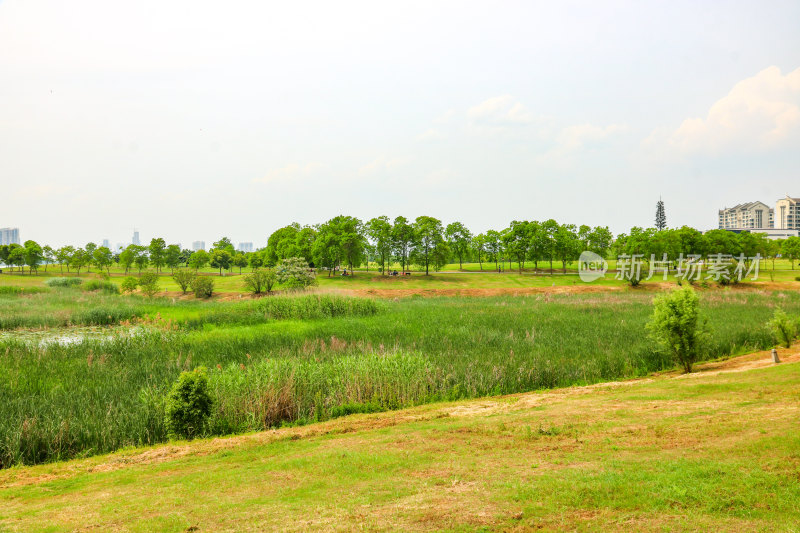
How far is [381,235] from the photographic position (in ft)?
234

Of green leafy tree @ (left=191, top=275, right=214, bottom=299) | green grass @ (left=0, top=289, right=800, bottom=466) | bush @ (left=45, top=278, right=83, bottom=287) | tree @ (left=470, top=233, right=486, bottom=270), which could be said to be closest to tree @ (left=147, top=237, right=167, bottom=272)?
bush @ (left=45, top=278, right=83, bottom=287)

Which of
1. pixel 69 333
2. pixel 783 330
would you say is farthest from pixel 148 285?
pixel 783 330

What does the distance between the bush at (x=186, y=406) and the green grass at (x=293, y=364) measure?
0.51 metres

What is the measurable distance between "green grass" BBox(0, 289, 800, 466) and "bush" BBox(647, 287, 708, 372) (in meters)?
A: 1.24

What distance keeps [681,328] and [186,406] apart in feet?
57.0

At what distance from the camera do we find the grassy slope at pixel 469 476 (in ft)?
16.5

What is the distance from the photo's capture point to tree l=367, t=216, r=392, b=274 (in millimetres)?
71125

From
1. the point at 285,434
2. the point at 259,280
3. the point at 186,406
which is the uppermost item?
the point at 259,280

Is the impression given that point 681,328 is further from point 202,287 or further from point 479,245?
point 479,245

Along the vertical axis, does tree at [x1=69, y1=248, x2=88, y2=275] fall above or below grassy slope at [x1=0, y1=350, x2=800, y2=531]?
above

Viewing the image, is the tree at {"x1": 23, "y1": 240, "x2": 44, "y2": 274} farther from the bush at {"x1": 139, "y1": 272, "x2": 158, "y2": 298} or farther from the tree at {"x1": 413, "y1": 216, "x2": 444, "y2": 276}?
the tree at {"x1": 413, "y1": 216, "x2": 444, "y2": 276}

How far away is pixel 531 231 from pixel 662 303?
5892cm

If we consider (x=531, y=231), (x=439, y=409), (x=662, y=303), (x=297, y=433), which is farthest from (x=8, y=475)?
(x=531, y=231)

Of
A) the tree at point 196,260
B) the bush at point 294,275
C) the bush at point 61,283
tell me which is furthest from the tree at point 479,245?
the bush at point 61,283
